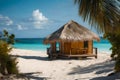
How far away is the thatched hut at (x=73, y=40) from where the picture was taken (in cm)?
1955

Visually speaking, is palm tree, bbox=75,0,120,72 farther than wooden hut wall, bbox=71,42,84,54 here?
No

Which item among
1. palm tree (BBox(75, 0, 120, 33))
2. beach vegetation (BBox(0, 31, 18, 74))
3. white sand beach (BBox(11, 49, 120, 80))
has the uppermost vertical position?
palm tree (BBox(75, 0, 120, 33))

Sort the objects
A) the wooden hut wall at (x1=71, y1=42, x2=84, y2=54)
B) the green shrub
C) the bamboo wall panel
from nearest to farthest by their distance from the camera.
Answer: the green shrub < the wooden hut wall at (x1=71, y1=42, x2=84, y2=54) < the bamboo wall panel

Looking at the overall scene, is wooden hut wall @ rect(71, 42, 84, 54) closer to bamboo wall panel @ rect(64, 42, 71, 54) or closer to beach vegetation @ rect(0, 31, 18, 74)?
bamboo wall panel @ rect(64, 42, 71, 54)

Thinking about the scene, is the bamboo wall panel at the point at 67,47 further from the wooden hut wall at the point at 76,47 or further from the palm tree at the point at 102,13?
the palm tree at the point at 102,13

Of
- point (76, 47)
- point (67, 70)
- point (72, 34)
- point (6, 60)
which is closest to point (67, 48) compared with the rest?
point (76, 47)

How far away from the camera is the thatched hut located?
19.5 meters

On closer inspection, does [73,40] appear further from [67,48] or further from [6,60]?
[6,60]

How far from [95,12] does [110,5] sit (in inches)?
20.9

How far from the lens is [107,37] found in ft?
31.2

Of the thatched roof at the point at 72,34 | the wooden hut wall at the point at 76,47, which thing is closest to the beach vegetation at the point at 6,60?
the thatched roof at the point at 72,34

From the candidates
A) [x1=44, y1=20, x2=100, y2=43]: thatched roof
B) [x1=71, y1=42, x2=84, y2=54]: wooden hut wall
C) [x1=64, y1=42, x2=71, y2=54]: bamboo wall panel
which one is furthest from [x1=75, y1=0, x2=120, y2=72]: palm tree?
[x1=64, y1=42, x2=71, y2=54]: bamboo wall panel

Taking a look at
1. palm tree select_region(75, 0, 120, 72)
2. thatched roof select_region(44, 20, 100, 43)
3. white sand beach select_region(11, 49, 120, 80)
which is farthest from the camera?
thatched roof select_region(44, 20, 100, 43)

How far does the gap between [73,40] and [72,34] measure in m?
0.57
